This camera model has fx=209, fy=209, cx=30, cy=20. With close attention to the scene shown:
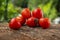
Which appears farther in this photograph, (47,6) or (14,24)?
(47,6)

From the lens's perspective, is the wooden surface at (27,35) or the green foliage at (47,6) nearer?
the wooden surface at (27,35)

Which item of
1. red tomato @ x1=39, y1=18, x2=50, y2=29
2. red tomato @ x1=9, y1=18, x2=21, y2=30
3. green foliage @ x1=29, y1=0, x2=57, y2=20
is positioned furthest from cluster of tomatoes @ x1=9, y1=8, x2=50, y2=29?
green foliage @ x1=29, y1=0, x2=57, y2=20

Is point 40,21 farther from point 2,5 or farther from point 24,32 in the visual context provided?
point 2,5

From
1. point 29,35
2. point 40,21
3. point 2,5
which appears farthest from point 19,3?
point 29,35

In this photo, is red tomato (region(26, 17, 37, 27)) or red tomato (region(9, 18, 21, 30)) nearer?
red tomato (region(9, 18, 21, 30))

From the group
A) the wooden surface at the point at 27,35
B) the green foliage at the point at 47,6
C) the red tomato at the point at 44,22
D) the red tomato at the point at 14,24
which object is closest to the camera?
the wooden surface at the point at 27,35

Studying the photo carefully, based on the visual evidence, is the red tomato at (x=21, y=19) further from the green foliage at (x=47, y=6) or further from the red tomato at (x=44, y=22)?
the green foliage at (x=47, y=6)

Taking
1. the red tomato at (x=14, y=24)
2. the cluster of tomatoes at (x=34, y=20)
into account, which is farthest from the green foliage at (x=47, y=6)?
the red tomato at (x=14, y=24)

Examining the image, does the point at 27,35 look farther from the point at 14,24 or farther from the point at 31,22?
the point at 31,22

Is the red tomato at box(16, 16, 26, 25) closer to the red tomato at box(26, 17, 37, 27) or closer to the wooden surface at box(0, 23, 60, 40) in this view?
the red tomato at box(26, 17, 37, 27)

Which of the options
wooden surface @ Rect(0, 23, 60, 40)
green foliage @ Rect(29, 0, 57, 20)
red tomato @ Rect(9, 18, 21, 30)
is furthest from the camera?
green foliage @ Rect(29, 0, 57, 20)

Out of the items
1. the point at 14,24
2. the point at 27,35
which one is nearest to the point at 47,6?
the point at 14,24

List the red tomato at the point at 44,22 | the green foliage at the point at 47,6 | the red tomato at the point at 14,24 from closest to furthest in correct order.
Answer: the red tomato at the point at 14,24
the red tomato at the point at 44,22
the green foliage at the point at 47,6
